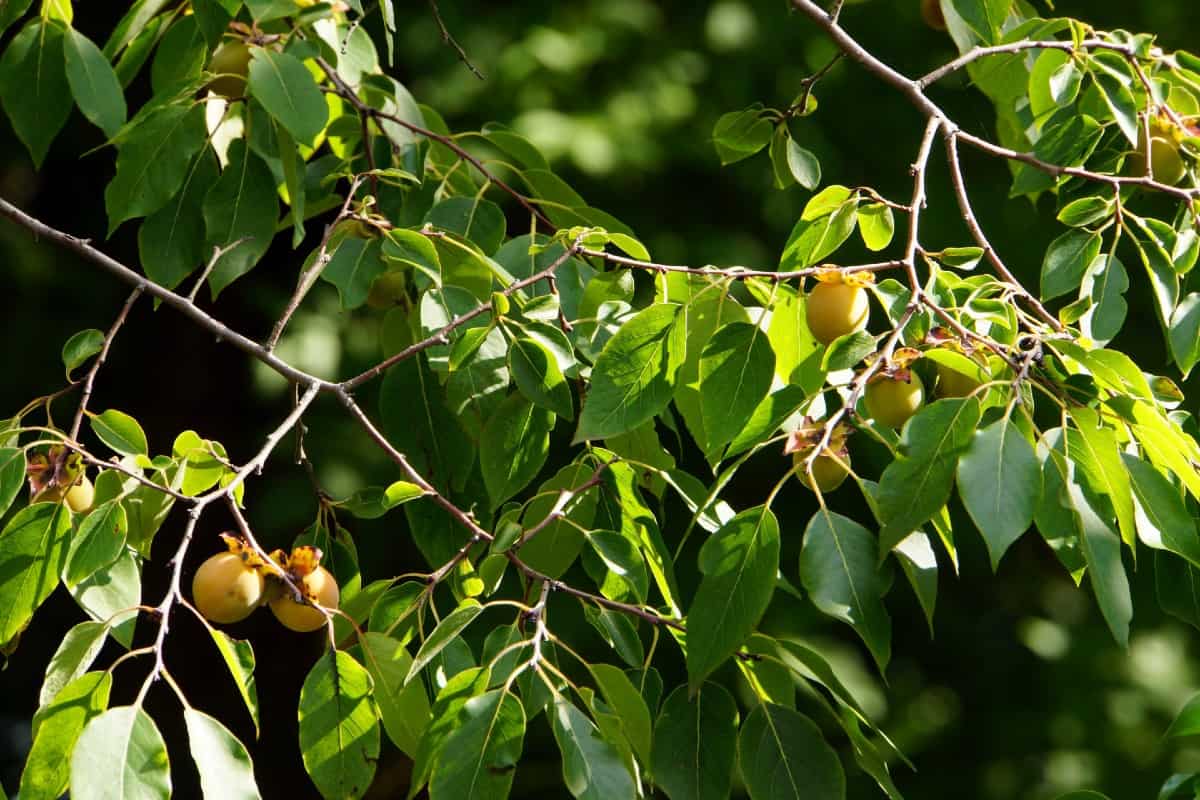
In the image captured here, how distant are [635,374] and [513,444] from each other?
0.51 ft

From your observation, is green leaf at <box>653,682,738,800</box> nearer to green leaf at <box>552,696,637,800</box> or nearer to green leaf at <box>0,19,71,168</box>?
green leaf at <box>552,696,637,800</box>

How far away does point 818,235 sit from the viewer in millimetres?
→ 935

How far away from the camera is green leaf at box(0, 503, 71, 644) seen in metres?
0.83

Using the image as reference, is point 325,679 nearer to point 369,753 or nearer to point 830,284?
point 369,753

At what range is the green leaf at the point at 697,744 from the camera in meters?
0.82

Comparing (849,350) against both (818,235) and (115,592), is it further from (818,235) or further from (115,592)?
(115,592)

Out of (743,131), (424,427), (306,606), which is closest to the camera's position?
(306,606)

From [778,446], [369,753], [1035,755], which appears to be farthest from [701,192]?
[369,753]

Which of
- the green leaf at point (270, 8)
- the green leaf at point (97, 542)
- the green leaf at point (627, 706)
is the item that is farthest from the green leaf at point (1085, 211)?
the green leaf at point (97, 542)

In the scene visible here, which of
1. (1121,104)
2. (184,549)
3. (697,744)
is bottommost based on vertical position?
(697,744)

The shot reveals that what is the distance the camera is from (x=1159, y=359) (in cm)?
246

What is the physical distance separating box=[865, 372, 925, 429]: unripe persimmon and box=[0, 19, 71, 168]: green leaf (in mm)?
651

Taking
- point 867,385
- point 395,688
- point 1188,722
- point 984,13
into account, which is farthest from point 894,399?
point 984,13

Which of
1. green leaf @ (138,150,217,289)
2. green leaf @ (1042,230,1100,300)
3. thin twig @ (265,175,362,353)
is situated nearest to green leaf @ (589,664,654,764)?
thin twig @ (265,175,362,353)
